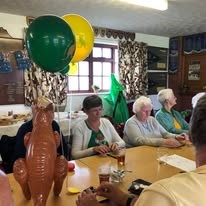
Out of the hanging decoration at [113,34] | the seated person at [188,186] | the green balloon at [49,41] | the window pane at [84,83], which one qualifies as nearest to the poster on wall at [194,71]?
the hanging decoration at [113,34]

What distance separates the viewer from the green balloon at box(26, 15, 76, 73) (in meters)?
1.35

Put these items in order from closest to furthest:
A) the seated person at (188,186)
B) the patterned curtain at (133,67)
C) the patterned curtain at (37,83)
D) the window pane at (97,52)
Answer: the seated person at (188,186), the patterned curtain at (37,83), the window pane at (97,52), the patterned curtain at (133,67)

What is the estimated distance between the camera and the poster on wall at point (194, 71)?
559cm

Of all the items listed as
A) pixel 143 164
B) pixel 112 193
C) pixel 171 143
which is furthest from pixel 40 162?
pixel 171 143

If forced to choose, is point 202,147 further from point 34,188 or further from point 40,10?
point 40,10

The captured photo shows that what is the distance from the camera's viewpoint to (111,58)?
5.22 metres

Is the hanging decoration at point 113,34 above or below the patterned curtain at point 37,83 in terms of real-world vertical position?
above

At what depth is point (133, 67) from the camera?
5.26 m

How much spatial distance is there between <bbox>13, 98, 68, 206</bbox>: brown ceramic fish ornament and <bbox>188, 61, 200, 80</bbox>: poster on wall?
200 inches

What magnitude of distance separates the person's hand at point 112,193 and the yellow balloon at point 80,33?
3.41 ft

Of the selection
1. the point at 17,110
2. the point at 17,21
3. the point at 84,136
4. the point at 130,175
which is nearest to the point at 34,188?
the point at 130,175

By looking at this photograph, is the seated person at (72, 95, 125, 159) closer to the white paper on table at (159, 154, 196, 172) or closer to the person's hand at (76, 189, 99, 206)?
the white paper on table at (159, 154, 196, 172)

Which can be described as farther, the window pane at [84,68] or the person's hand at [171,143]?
the window pane at [84,68]

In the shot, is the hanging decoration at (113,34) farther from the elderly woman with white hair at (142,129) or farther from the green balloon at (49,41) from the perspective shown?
the green balloon at (49,41)
